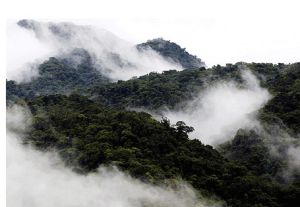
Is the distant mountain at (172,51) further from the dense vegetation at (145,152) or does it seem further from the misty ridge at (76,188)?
the misty ridge at (76,188)

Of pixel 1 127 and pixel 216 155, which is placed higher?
pixel 216 155

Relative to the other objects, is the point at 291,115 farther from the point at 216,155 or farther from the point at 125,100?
the point at 125,100

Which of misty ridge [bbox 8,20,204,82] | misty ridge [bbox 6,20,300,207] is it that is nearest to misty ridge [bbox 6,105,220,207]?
misty ridge [bbox 6,20,300,207]

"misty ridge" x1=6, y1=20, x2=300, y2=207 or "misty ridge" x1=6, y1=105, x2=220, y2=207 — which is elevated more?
"misty ridge" x1=6, y1=20, x2=300, y2=207

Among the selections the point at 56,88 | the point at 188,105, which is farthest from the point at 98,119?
the point at 56,88

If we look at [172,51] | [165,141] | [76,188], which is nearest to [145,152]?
[165,141]

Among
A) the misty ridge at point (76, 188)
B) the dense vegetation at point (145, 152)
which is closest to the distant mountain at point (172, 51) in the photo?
the dense vegetation at point (145, 152)

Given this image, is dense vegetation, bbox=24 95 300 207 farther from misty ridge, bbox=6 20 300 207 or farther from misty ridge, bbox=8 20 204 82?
misty ridge, bbox=8 20 204 82
